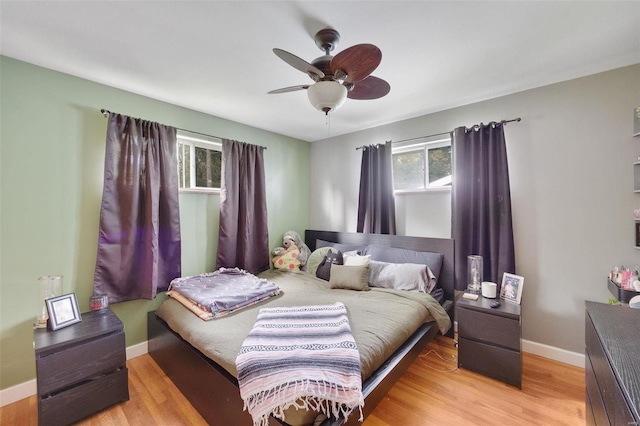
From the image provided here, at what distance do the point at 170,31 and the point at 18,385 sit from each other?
278cm

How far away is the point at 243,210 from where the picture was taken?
3.23 m

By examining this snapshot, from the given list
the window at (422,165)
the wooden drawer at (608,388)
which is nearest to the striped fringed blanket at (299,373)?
the wooden drawer at (608,388)

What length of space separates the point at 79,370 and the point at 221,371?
1.01 m

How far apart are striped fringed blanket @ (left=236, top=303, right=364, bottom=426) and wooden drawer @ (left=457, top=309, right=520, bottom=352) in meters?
1.19

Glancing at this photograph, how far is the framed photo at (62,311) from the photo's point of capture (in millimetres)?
1846

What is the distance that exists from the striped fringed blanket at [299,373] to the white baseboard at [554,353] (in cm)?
A: 203

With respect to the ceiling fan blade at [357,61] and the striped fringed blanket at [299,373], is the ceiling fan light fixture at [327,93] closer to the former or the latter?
the ceiling fan blade at [357,61]

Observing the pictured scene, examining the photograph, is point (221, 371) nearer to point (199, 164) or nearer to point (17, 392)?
point (17, 392)

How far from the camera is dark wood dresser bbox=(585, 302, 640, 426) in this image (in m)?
0.75

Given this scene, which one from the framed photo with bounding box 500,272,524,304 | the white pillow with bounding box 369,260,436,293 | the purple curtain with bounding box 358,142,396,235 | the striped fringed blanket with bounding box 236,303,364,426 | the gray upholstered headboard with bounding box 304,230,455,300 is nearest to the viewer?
the striped fringed blanket with bounding box 236,303,364,426

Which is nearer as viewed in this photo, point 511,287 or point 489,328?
point 489,328

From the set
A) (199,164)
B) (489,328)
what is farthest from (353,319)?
(199,164)

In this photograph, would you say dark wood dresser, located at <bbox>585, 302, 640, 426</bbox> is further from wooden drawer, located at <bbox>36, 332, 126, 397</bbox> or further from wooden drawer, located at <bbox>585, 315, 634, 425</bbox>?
wooden drawer, located at <bbox>36, 332, 126, 397</bbox>

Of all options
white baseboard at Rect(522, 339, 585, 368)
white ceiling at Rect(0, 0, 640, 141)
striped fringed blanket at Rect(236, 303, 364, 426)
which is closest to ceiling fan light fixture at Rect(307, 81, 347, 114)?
white ceiling at Rect(0, 0, 640, 141)
